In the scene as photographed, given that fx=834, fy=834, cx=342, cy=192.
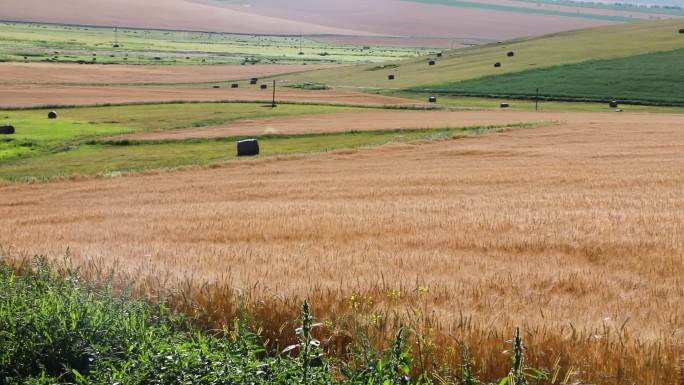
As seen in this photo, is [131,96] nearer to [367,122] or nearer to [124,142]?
[367,122]

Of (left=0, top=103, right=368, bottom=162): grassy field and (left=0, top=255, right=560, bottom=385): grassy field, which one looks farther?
(left=0, top=103, right=368, bottom=162): grassy field

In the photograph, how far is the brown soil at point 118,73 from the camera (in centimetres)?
10869

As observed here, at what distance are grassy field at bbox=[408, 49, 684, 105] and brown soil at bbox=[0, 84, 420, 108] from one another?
10910 mm

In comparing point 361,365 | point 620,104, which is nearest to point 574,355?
point 361,365

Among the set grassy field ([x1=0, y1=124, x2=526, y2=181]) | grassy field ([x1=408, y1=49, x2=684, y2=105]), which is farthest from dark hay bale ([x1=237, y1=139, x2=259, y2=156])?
grassy field ([x1=408, y1=49, x2=684, y2=105])

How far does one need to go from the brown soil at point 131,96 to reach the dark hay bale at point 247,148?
1366 inches

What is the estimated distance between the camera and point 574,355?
5984mm

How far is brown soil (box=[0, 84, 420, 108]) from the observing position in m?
74.0

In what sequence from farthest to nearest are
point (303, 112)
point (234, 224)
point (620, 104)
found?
point (620, 104) → point (303, 112) → point (234, 224)

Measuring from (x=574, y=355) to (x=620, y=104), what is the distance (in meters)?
73.0

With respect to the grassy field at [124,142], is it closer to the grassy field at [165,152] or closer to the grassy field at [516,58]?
the grassy field at [165,152]

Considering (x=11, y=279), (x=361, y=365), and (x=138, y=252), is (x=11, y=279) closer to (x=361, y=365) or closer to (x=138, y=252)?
(x=138, y=252)

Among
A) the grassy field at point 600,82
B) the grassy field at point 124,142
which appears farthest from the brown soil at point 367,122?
the grassy field at point 600,82

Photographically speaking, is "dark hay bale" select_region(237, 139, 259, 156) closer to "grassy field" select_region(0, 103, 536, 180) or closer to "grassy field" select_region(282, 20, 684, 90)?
"grassy field" select_region(0, 103, 536, 180)
